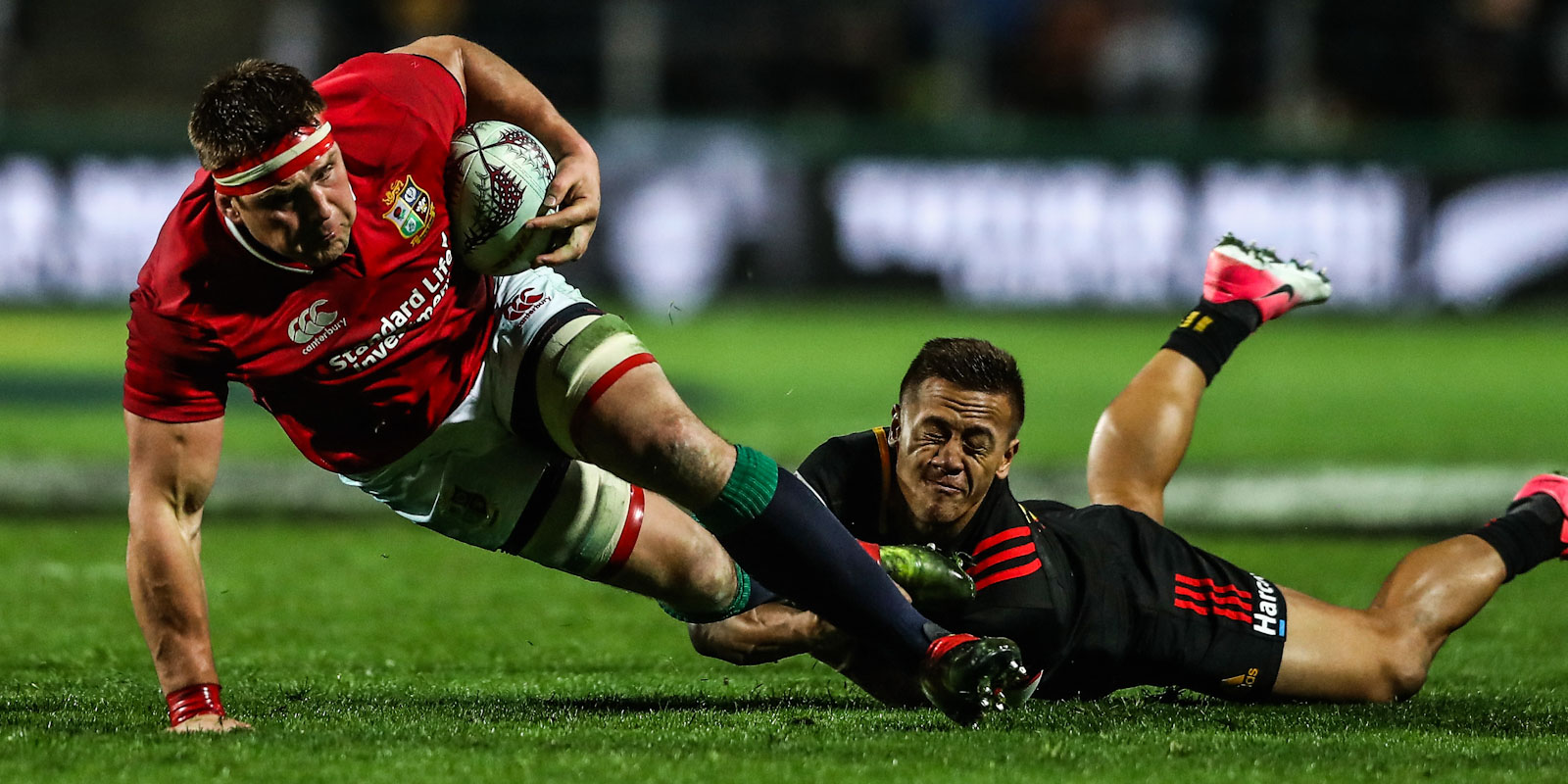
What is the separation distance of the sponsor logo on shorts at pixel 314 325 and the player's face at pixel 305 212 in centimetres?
15

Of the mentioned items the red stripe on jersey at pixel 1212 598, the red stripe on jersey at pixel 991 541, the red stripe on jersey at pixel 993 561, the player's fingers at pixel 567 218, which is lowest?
the red stripe on jersey at pixel 1212 598

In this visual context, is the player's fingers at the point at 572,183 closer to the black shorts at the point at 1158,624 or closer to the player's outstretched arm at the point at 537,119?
the player's outstretched arm at the point at 537,119

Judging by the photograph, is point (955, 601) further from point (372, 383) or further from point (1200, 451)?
point (1200, 451)

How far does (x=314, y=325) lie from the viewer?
439cm

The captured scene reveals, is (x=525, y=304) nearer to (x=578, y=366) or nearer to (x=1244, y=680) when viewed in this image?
(x=578, y=366)

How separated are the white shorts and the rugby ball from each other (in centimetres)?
17

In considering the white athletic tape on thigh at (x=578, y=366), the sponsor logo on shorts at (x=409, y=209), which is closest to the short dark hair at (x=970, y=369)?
the white athletic tape on thigh at (x=578, y=366)

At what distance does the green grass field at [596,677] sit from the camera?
3924mm

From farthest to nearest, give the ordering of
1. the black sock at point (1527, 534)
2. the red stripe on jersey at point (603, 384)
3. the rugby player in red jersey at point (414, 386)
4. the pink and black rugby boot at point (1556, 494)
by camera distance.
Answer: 1. the pink and black rugby boot at point (1556, 494)
2. the black sock at point (1527, 534)
3. the red stripe on jersey at point (603, 384)
4. the rugby player in red jersey at point (414, 386)

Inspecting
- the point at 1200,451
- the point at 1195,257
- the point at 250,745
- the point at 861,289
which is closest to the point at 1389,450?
the point at 1200,451

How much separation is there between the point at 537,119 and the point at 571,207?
1.62 feet

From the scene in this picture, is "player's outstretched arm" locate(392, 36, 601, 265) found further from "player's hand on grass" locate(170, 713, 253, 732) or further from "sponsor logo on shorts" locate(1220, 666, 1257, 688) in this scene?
"sponsor logo on shorts" locate(1220, 666, 1257, 688)

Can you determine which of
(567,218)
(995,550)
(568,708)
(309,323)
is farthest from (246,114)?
(995,550)

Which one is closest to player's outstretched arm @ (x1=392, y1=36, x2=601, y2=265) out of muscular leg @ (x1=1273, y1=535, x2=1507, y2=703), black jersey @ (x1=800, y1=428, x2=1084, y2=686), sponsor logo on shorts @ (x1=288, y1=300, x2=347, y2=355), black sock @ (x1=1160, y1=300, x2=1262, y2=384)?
sponsor logo on shorts @ (x1=288, y1=300, x2=347, y2=355)
